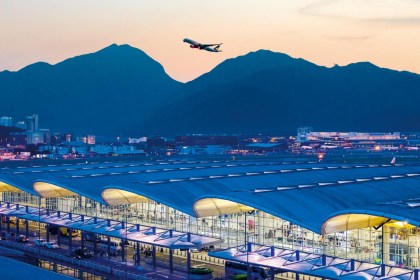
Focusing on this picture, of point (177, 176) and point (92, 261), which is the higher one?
point (177, 176)

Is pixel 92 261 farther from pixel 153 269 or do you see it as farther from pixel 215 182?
pixel 215 182

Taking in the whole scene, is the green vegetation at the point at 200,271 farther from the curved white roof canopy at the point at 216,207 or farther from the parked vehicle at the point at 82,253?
the parked vehicle at the point at 82,253

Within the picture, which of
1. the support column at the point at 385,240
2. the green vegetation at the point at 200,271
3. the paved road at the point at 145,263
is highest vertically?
the support column at the point at 385,240

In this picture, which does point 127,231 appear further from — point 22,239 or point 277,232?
point 22,239

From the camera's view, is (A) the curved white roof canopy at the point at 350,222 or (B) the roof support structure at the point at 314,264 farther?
(A) the curved white roof canopy at the point at 350,222

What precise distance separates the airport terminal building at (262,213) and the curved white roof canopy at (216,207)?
0.07m

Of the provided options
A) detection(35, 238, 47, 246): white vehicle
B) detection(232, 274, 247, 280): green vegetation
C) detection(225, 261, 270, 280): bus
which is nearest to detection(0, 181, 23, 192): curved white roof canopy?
detection(35, 238, 47, 246): white vehicle

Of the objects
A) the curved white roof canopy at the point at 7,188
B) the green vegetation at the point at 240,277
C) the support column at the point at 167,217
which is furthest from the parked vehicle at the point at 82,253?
the curved white roof canopy at the point at 7,188

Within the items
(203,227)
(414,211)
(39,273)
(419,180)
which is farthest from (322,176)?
(39,273)

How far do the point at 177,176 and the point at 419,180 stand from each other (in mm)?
22307

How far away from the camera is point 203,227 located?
47625 millimetres

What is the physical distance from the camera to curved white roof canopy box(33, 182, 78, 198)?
58.4m

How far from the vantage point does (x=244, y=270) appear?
39.5 meters

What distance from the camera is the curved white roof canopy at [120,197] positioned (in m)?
50.7
